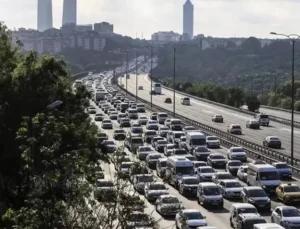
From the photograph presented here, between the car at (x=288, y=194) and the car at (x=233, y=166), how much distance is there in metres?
9.35

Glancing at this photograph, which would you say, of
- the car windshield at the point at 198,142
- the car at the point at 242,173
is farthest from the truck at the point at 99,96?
the car at the point at 242,173

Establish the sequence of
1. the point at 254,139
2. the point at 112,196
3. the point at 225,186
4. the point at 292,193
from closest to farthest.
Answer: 1. the point at 112,196
2. the point at 292,193
3. the point at 225,186
4. the point at 254,139

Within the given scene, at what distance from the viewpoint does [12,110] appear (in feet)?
99.6

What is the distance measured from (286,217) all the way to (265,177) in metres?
9.15

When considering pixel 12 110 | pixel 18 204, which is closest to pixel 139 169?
pixel 18 204

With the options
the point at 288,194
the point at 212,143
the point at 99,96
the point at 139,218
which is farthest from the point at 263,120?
the point at 139,218

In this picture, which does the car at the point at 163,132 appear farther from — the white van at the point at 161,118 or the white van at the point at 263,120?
the white van at the point at 263,120

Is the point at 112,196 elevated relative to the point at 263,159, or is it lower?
elevated

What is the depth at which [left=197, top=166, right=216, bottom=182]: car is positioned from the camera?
43.2 m

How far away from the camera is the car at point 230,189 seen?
127ft

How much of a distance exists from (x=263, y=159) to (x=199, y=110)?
5421 centimetres

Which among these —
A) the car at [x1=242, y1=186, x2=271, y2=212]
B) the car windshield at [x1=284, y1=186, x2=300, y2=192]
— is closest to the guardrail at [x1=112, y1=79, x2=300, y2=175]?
the car windshield at [x1=284, y1=186, x2=300, y2=192]

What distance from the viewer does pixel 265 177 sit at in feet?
131

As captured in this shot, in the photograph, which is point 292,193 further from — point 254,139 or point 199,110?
point 199,110
